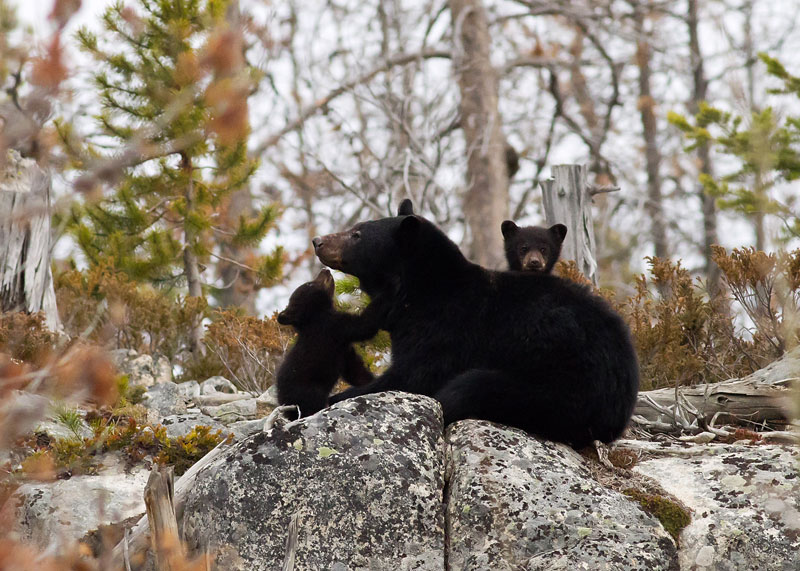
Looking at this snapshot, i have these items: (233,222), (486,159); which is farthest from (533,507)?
(486,159)

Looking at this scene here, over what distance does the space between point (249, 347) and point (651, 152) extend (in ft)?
52.6

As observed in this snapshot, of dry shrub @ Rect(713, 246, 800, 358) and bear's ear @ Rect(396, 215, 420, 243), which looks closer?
bear's ear @ Rect(396, 215, 420, 243)

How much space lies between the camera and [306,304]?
5.53 metres

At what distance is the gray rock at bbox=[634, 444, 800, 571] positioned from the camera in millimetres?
4176

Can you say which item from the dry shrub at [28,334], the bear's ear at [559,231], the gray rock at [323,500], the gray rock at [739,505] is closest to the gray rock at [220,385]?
the dry shrub at [28,334]

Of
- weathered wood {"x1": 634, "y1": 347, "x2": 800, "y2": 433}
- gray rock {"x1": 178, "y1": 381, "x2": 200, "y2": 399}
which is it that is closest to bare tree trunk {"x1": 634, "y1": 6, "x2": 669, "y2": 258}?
gray rock {"x1": 178, "y1": 381, "x2": 200, "y2": 399}

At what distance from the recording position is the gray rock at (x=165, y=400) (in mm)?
7699

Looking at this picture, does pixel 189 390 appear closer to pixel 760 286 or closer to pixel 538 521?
pixel 538 521

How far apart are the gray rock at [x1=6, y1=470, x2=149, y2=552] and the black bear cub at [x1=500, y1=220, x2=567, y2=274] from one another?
3.51 m

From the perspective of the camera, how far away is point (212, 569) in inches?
158

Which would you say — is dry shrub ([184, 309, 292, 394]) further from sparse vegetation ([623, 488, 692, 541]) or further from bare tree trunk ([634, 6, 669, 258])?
bare tree trunk ([634, 6, 669, 258])

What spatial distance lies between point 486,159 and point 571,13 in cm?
361

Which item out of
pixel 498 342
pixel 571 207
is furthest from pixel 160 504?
pixel 571 207

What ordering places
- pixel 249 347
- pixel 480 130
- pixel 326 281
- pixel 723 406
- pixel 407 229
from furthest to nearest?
pixel 480 130, pixel 249 347, pixel 723 406, pixel 326 281, pixel 407 229
